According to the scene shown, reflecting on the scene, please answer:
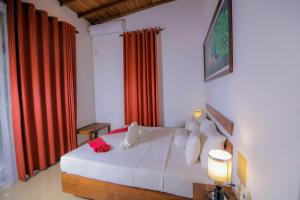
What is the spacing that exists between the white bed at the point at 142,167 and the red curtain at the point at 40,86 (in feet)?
3.17

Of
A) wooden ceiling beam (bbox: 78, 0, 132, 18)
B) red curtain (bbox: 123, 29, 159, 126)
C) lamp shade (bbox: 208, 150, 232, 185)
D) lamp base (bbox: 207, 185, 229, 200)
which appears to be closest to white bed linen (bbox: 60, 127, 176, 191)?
lamp base (bbox: 207, 185, 229, 200)

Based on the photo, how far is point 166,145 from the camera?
1928mm

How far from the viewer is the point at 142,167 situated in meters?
1.41

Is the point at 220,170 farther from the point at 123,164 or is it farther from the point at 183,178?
the point at 123,164

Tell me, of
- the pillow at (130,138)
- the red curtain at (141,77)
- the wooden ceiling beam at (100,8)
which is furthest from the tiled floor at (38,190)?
the wooden ceiling beam at (100,8)

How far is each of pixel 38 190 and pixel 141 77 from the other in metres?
2.60

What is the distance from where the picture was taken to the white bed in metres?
1.27

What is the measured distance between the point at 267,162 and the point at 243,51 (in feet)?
2.28

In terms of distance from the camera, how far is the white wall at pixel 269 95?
509 mm

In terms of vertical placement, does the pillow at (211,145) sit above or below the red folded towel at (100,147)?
above

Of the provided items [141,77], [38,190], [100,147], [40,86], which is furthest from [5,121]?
[141,77]

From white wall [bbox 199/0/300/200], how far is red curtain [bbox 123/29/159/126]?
227cm

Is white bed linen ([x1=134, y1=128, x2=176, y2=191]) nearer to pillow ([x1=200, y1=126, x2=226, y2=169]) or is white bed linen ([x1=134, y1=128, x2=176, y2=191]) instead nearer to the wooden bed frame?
the wooden bed frame

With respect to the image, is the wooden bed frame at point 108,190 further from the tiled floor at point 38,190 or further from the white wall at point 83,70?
the white wall at point 83,70
